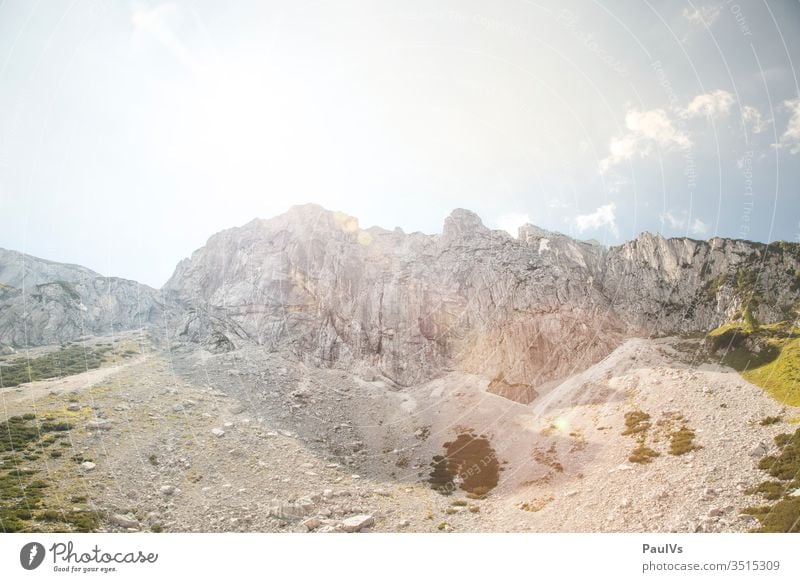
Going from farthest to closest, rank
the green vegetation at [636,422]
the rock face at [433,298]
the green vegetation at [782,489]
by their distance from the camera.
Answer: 1. the rock face at [433,298]
2. the green vegetation at [636,422]
3. the green vegetation at [782,489]

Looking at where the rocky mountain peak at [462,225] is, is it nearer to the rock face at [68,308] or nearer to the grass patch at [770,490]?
the grass patch at [770,490]

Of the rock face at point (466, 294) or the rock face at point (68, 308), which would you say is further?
the rock face at point (68, 308)

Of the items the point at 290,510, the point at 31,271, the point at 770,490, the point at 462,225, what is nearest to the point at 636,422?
the point at 770,490

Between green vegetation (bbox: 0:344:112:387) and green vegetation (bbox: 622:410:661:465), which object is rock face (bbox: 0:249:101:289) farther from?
green vegetation (bbox: 622:410:661:465)

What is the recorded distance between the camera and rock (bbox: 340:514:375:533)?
33.7 metres

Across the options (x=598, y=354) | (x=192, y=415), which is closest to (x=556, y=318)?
(x=598, y=354)

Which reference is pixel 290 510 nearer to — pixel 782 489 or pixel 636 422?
pixel 782 489

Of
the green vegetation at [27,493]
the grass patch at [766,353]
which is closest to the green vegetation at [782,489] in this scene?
the grass patch at [766,353]

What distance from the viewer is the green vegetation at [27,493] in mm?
28859
